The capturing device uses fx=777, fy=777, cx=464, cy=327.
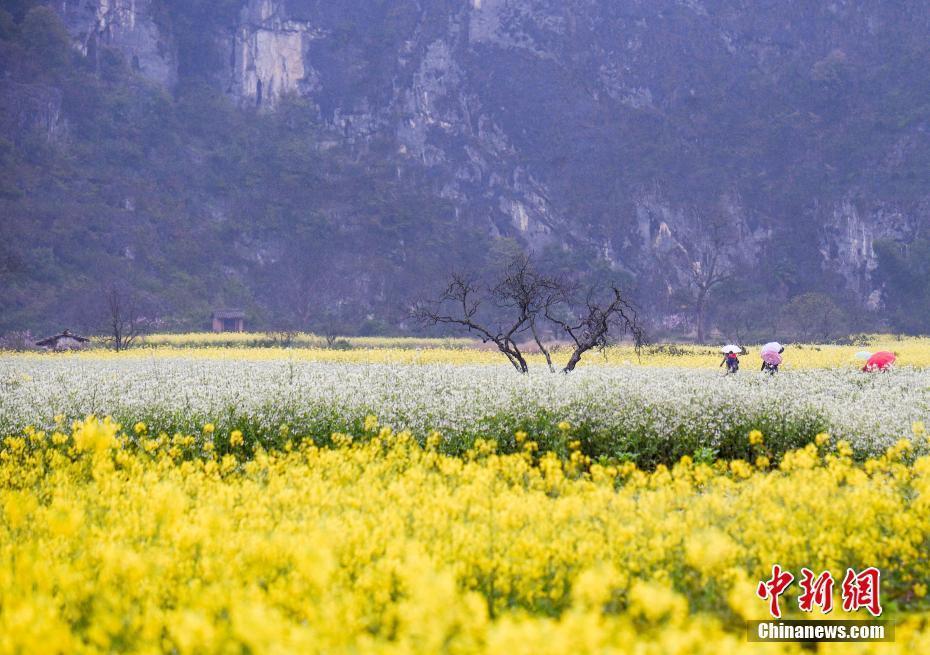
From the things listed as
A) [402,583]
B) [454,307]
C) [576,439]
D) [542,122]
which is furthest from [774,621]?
[542,122]

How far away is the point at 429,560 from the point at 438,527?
1.51 metres

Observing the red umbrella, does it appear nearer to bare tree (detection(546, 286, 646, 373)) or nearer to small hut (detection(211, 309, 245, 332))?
bare tree (detection(546, 286, 646, 373))

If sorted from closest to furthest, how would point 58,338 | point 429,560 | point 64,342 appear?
point 429,560 → point 64,342 → point 58,338

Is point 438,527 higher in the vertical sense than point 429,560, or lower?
lower

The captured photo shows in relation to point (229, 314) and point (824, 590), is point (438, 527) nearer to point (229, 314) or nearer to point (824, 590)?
point (824, 590)

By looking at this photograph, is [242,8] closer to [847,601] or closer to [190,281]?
[190,281]

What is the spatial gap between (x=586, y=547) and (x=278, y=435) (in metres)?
7.31

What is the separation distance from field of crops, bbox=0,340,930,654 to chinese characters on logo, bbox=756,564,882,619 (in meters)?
0.14

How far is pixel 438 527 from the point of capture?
6.57m

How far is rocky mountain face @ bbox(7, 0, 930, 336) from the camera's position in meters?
110

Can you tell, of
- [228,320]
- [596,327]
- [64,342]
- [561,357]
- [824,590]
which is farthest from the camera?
[228,320]

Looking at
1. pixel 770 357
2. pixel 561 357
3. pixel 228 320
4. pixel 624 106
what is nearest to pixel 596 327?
pixel 770 357

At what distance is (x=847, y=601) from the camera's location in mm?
6027

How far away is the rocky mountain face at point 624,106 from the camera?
110062 mm
